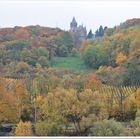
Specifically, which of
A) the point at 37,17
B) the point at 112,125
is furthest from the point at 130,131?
the point at 37,17

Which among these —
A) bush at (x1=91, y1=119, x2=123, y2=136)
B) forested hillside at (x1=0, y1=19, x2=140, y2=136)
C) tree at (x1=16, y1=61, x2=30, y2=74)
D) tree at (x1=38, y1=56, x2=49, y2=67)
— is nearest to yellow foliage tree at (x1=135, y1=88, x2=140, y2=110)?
forested hillside at (x1=0, y1=19, x2=140, y2=136)

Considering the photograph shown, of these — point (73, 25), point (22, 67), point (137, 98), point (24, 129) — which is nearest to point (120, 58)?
point (137, 98)

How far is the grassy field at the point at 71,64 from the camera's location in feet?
11.9

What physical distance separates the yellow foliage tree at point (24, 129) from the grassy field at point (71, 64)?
Result: 0.48 metres

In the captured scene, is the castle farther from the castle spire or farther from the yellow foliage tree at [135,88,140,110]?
the yellow foliage tree at [135,88,140,110]

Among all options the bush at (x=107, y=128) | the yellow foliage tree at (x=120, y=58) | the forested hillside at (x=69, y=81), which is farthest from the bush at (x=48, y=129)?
the yellow foliage tree at (x=120, y=58)

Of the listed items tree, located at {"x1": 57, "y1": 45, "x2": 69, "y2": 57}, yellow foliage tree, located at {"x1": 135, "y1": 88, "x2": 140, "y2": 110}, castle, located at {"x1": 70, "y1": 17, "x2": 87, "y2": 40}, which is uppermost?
castle, located at {"x1": 70, "y1": 17, "x2": 87, "y2": 40}

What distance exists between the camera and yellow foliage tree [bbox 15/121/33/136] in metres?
3.51

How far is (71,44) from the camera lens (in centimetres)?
373

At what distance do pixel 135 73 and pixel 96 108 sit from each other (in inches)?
15.5

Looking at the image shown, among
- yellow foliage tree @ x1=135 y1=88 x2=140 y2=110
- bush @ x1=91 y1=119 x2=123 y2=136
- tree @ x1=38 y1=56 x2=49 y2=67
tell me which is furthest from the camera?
tree @ x1=38 y1=56 x2=49 y2=67

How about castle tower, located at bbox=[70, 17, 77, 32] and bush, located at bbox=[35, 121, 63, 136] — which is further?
castle tower, located at bbox=[70, 17, 77, 32]

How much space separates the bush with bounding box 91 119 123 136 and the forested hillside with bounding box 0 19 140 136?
0.02m

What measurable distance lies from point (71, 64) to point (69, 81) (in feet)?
0.42
